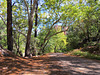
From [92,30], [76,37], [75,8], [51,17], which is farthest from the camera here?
[76,37]

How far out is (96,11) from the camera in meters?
11.6

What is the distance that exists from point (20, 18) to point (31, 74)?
445 inches

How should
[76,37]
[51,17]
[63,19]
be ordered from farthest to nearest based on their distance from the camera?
[76,37] → [51,17] → [63,19]

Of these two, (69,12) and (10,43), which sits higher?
(69,12)

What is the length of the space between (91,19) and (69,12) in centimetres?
631

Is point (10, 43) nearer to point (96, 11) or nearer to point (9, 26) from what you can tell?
point (9, 26)

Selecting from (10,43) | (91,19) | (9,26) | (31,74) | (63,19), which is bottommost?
(31,74)

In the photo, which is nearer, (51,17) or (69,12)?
(69,12)

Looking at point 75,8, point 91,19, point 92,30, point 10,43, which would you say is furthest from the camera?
point 92,30

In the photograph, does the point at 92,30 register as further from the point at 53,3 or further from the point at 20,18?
the point at 20,18

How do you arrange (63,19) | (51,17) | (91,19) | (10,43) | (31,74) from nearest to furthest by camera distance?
(31,74), (10,43), (63,19), (51,17), (91,19)

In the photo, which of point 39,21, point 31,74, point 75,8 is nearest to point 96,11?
point 75,8

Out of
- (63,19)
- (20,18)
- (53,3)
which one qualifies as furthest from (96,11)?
(20,18)

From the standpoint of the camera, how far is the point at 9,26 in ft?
20.6
